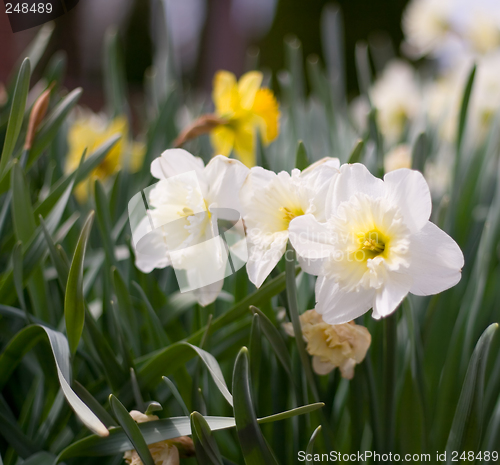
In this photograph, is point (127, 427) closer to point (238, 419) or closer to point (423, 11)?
point (238, 419)

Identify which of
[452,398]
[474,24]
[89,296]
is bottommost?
[452,398]

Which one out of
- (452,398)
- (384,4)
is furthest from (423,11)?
(384,4)

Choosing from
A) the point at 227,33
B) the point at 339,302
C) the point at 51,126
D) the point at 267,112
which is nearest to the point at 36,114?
the point at 51,126

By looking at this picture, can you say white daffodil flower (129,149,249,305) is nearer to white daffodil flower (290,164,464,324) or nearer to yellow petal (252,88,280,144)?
white daffodil flower (290,164,464,324)

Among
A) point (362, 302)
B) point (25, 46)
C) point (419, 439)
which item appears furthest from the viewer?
point (25, 46)

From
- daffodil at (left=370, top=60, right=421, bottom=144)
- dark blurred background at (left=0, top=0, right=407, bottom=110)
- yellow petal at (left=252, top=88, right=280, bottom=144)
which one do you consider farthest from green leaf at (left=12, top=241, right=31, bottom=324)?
dark blurred background at (left=0, top=0, right=407, bottom=110)

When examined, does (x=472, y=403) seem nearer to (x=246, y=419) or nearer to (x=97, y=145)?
(x=246, y=419)
